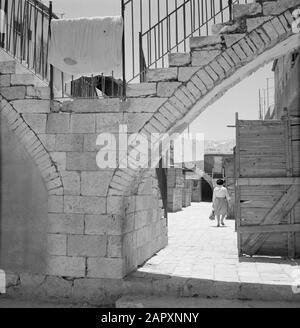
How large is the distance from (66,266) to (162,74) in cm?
297

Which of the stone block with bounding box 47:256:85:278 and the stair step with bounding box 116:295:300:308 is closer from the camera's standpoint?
the stair step with bounding box 116:295:300:308

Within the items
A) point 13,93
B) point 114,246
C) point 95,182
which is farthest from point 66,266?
point 13,93

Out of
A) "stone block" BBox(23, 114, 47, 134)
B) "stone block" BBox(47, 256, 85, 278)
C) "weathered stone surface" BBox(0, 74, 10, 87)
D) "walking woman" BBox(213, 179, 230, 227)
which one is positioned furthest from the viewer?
"walking woman" BBox(213, 179, 230, 227)

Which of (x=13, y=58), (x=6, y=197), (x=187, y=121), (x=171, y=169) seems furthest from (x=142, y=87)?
(x=171, y=169)

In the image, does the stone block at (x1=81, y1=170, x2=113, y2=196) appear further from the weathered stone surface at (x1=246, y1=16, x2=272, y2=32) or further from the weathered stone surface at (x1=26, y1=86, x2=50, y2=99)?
the weathered stone surface at (x1=246, y1=16, x2=272, y2=32)

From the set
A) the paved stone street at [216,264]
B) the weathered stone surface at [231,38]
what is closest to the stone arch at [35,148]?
the paved stone street at [216,264]

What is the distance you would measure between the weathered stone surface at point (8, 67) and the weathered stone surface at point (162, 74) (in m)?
2.02

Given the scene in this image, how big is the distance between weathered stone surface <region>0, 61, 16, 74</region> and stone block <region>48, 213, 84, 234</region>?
2.20 meters

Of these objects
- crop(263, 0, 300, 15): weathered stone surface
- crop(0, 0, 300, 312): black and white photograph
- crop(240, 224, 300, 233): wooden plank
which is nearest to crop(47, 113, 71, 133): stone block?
crop(0, 0, 300, 312): black and white photograph

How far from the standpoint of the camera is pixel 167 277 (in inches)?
200

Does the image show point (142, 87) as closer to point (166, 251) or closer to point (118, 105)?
point (118, 105)

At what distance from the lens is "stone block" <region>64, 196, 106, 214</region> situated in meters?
5.02
